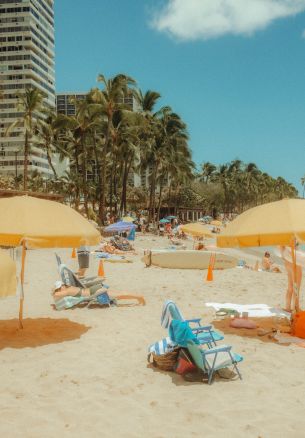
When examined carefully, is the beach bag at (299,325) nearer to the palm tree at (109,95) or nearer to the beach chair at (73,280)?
the beach chair at (73,280)

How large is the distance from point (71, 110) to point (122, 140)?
10427cm

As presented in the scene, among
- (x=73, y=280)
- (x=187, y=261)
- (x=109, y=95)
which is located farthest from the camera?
(x=109, y=95)

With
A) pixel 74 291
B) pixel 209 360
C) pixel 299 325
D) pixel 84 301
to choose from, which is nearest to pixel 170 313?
pixel 209 360

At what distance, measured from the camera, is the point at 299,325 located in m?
7.40

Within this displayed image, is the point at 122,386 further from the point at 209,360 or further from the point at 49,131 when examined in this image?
the point at 49,131

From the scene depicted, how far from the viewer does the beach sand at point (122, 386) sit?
4535 millimetres

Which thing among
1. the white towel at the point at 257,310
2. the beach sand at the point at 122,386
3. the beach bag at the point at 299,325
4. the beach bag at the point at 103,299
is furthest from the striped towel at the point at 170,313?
the beach bag at the point at 103,299

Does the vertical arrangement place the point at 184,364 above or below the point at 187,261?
below

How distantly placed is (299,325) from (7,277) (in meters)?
4.79

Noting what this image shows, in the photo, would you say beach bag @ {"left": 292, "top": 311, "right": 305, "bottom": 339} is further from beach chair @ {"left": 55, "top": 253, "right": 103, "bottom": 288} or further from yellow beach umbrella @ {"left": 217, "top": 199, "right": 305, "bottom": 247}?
beach chair @ {"left": 55, "top": 253, "right": 103, "bottom": 288}

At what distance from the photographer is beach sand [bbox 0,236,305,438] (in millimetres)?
4535

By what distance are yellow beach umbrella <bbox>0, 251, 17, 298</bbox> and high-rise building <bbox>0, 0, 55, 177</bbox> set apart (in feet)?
318

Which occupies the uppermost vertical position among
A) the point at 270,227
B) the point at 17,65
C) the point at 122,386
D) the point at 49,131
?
the point at 17,65

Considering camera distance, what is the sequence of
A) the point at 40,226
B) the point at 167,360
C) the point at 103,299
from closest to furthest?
1. the point at 167,360
2. the point at 40,226
3. the point at 103,299
